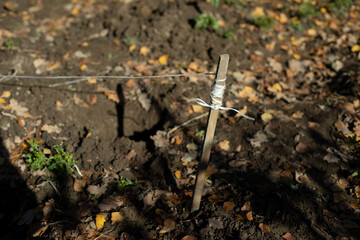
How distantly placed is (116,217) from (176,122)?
1355mm

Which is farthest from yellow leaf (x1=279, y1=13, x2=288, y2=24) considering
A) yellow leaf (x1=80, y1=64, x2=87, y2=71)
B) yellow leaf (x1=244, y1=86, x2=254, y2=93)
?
yellow leaf (x1=80, y1=64, x2=87, y2=71)

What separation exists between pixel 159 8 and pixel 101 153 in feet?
10.4

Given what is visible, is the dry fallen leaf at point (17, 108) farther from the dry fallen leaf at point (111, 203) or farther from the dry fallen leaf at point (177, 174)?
the dry fallen leaf at point (177, 174)

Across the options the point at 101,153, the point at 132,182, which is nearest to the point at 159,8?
the point at 101,153

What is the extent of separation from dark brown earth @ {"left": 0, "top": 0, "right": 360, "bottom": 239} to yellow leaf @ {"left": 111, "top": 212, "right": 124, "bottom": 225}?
2 centimetres

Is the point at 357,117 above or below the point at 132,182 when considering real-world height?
above

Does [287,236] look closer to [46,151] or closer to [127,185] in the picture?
[127,185]

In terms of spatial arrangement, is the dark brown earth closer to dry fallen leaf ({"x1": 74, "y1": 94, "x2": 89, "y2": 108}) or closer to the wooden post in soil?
dry fallen leaf ({"x1": 74, "y1": 94, "x2": 89, "y2": 108})

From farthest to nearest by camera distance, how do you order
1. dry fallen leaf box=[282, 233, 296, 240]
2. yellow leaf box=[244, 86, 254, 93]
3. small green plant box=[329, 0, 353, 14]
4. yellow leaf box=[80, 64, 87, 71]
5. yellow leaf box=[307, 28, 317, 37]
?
small green plant box=[329, 0, 353, 14], yellow leaf box=[307, 28, 317, 37], yellow leaf box=[80, 64, 87, 71], yellow leaf box=[244, 86, 254, 93], dry fallen leaf box=[282, 233, 296, 240]

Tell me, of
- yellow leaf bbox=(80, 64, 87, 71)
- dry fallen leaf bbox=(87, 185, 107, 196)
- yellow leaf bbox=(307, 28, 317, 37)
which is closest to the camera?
dry fallen leaf bbox=(87, 185, 107, 196)

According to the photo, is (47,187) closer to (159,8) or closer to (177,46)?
(177,46)

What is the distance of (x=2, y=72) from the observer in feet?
12.7

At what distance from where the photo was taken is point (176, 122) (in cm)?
336

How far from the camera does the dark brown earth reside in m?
2.46
